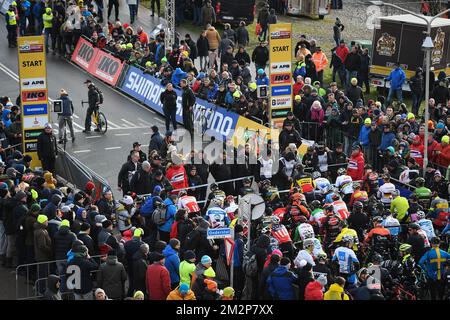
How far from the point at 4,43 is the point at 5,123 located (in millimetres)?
13415

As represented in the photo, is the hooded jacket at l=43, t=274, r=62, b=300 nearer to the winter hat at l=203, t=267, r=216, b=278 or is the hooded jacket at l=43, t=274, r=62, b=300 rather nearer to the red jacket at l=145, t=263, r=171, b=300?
the red jacket at l=145, t=263, r=171, b=300

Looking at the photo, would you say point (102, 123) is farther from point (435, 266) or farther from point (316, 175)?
point (435, 266)

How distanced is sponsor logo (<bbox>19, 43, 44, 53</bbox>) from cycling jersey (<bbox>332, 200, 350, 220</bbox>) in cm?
905

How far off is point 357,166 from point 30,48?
8539 millimetres

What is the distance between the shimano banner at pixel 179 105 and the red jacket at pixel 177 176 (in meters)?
5.94

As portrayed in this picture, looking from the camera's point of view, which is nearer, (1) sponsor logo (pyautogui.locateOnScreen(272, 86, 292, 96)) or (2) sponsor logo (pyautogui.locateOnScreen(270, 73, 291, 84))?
(2) sponsor logo (pyautogui.locateOnScreen(270, 73, 291, 84))

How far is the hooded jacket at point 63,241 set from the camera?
21094mm

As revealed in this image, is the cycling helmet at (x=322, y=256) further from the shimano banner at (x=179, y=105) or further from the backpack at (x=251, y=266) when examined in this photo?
the shimano banner at (x=179, y=105)

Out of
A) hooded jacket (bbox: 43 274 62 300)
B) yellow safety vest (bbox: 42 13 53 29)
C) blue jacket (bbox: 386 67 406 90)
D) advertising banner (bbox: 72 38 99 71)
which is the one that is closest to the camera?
hooded jacket (bbox: 43 274 62 300)

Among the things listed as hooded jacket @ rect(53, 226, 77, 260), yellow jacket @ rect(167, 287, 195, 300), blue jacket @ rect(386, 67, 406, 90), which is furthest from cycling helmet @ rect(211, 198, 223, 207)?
blue jacket @ rect(386, 67, 406, 90)

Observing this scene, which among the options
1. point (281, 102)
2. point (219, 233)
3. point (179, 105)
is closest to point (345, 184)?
point (281, 102)

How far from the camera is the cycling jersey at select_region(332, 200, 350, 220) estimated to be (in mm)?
22594

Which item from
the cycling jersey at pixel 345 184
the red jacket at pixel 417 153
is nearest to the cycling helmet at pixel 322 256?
the cycling jersey at pixel 345 184
